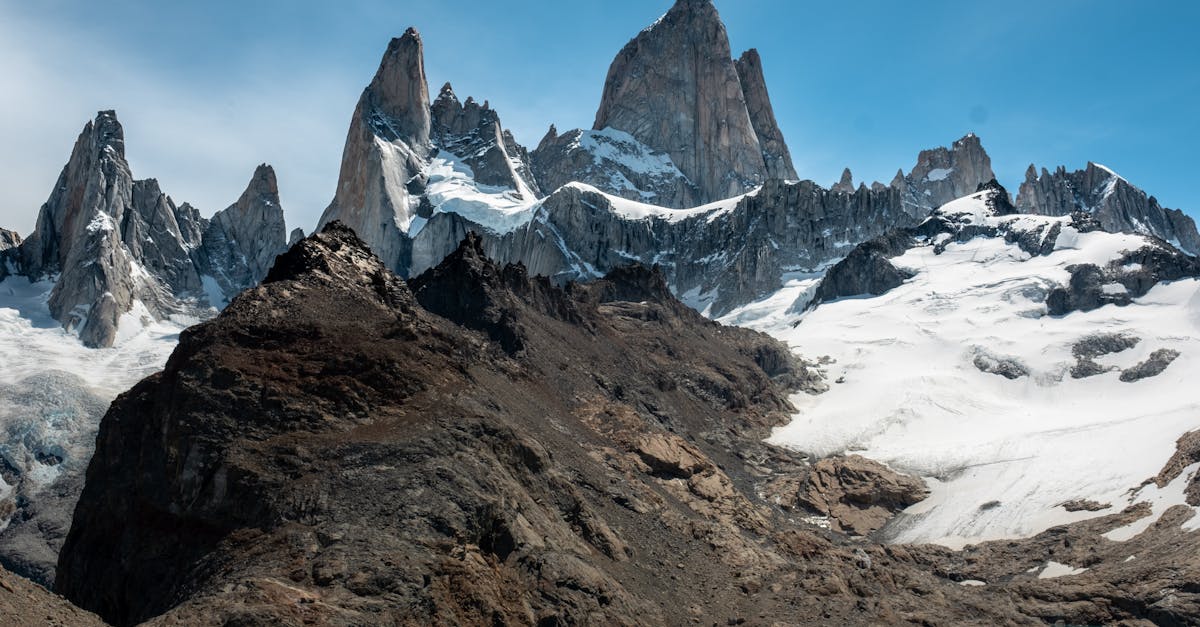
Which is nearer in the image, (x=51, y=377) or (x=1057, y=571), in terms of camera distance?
(x=1057, y=571)

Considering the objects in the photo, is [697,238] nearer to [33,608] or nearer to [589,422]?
[589,422]

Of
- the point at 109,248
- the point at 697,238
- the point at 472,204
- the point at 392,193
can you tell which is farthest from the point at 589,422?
the point at 472,204

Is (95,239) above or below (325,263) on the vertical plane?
above

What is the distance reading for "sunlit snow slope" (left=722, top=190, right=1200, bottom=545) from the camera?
7438 cm

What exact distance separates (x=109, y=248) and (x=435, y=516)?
130 meters

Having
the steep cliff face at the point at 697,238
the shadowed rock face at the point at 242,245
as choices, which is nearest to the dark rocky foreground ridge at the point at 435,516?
the steep cliff face at the point at 697,238

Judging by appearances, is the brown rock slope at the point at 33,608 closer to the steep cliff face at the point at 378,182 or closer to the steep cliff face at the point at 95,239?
the steep cliff face at the point at 95,239

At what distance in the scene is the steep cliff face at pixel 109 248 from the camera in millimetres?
149875

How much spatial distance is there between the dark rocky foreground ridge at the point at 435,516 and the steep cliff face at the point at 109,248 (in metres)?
95.4

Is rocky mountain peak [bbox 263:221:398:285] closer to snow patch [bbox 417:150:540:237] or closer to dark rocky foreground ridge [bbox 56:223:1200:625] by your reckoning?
dark rocky foreground ridge [bbox 56:223:1200:625]

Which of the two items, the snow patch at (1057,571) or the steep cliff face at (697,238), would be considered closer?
the snow patch at (1057,571)

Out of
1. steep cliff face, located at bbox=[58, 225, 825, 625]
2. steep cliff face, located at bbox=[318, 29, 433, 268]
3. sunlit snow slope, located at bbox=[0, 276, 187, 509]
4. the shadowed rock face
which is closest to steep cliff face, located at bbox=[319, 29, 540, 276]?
steep cliff face, located at bbox=[318, 29, 433, 268]

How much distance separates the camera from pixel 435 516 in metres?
39.4

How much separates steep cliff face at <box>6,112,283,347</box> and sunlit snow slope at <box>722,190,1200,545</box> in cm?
8783
